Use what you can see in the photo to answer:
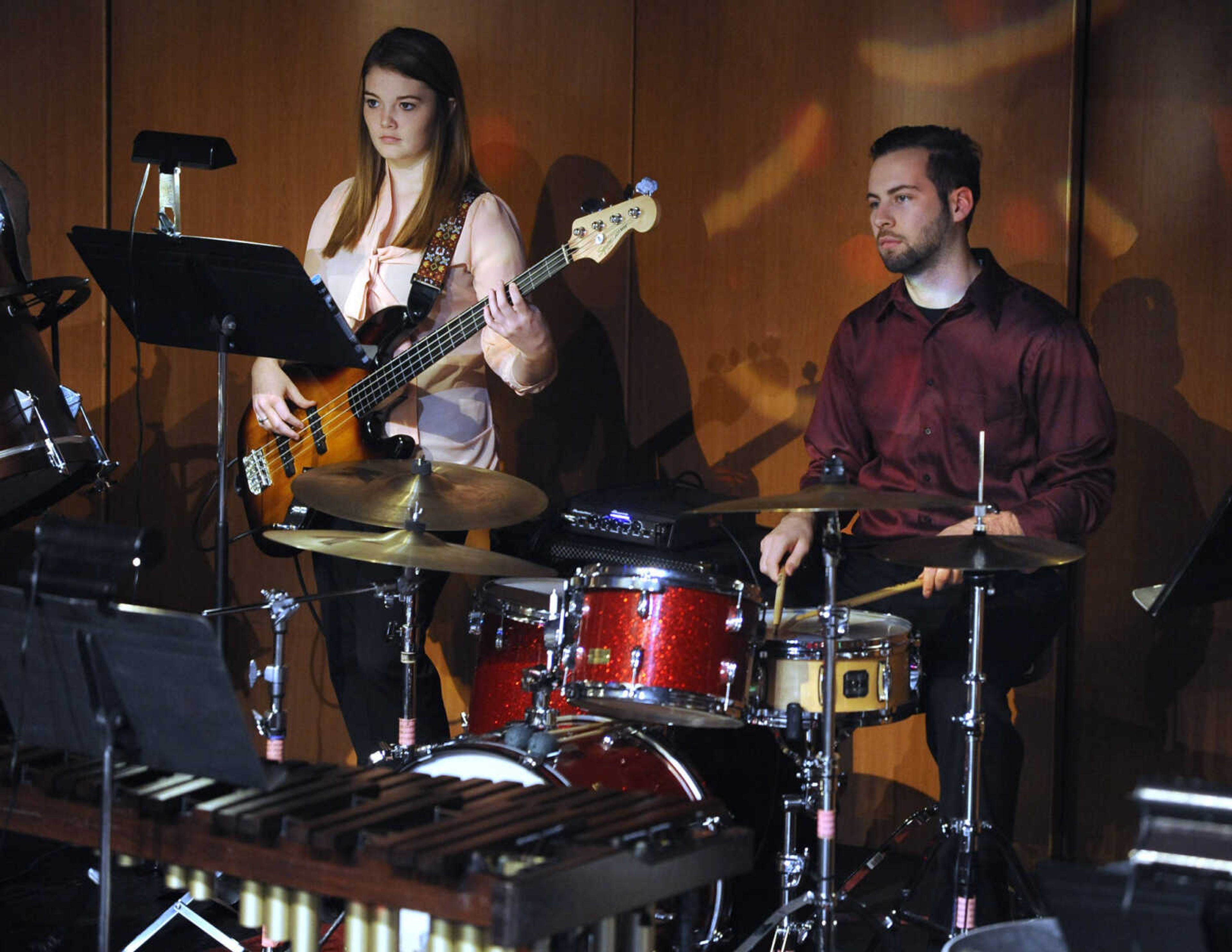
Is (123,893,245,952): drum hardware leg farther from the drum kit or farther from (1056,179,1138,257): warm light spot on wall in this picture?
(1056,179,1138,257): warm light spot on wall

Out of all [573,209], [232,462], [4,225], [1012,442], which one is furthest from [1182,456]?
[4,225]

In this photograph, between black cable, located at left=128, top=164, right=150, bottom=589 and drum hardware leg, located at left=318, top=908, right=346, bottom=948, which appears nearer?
drum hardware leg, located at left=318, top=908, right=346, bottom=948

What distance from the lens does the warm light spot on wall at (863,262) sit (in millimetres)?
4727

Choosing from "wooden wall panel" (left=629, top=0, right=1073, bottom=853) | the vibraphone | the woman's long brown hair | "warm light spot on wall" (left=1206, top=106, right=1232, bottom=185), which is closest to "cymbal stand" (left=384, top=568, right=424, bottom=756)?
the vibraphone

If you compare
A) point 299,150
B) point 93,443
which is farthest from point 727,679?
point 299,150

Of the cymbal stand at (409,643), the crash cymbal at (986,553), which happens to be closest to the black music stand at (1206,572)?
the crash cymbal at (986,553)

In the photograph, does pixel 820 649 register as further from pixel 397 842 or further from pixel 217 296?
pixel 217 296

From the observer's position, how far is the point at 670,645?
3.37 metres

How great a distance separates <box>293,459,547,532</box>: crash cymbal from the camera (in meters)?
3.61

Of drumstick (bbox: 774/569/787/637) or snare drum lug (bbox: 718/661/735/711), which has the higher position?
drumstick (bbox: 774/569/787/637)

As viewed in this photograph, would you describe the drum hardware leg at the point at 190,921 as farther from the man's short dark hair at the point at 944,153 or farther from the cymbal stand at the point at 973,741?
the man's short dark hair at the point at 944,153

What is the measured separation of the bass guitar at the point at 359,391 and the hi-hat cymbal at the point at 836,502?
3.56 feet

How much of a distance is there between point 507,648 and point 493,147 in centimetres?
200

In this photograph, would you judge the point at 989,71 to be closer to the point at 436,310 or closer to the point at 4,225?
the point at 436,310
